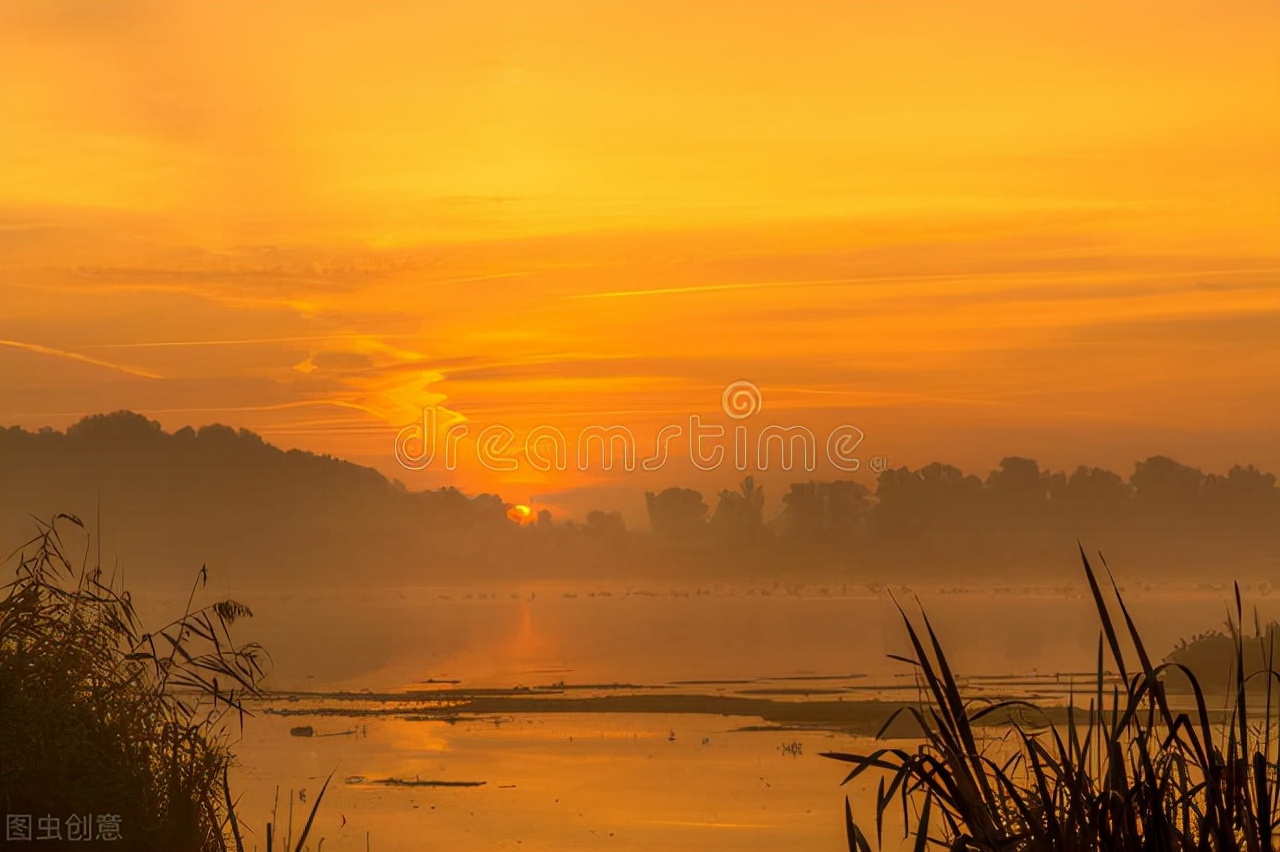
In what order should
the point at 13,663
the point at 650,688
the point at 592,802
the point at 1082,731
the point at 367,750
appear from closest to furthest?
the point at 13,663 → the point at 592,802 → the point at 367,750 → the point at 1082,731 → the point at 650,688

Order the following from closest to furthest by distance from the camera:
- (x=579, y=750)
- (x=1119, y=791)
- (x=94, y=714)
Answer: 1. (x=1119, y=791)
2. (x=94, y=714)
3. (x=579, y=750)

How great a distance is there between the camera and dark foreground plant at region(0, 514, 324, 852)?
24.6ft

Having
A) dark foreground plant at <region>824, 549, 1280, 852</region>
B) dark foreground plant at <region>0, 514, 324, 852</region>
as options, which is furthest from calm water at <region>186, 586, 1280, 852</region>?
dark foreground plant at <region>0, 514, 324, 852</region>

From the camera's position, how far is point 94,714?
25.6 ft

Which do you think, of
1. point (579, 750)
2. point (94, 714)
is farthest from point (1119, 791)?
point (579, 750)

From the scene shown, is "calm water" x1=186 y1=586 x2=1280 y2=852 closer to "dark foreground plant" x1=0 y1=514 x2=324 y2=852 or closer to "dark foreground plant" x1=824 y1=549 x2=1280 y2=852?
"dark foreground plant" x1=824 y1=549 x2=1280 y2=852

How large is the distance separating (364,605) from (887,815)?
64949 millimetres

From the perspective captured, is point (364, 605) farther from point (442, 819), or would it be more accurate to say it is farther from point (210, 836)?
point (210, 836)

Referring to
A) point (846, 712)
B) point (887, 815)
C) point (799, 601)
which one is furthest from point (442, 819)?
point (799, 601)

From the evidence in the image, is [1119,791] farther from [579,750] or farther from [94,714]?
[579,750]

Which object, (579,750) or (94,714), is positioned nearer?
(94,714)

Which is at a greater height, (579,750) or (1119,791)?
(1119,791)

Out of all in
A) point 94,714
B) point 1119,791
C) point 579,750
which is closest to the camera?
point 1119,791

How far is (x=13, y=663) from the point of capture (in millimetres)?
7660
